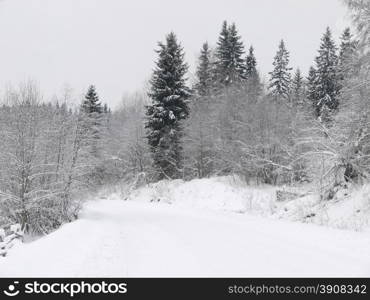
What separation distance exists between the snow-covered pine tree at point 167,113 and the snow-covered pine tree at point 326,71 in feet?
54.7

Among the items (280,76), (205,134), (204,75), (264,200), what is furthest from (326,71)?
(264,200)

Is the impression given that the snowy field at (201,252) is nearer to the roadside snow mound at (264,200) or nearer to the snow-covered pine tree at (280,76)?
the roadside snow mound at (264,200)

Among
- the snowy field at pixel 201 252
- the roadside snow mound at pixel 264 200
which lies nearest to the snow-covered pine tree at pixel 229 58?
the roadside snow mound at pixel 264 200

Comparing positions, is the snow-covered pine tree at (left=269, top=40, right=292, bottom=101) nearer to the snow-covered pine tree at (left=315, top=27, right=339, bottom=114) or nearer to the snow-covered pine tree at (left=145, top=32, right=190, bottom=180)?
the snow-covered pine tree at (left=315, top=27, right=339, bottom=114)

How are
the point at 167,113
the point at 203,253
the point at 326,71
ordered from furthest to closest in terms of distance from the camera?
the point at 326,71, the point at 167,113, the point at 203,253

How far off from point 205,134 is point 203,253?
25.1 meters

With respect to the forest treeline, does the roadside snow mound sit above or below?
below

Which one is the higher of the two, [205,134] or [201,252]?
[205,134]

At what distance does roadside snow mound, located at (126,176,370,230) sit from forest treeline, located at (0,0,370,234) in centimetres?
104

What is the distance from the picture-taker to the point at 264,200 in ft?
72.4

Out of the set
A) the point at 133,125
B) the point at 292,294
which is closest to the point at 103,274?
the point at 292,294

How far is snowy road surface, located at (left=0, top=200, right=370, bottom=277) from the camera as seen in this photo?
282 inches

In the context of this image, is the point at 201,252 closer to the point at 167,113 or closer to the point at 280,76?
the point at 167,113

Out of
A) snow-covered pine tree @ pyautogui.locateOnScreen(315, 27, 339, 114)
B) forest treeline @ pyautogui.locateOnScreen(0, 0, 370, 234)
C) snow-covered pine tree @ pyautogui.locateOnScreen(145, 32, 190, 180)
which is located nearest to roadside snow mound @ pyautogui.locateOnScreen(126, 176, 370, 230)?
forest treeline @ pyautogui.locateOnScreen(0, 0, 370, 234)
